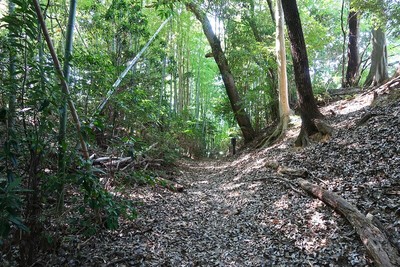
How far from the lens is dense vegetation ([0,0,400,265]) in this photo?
1.98 m

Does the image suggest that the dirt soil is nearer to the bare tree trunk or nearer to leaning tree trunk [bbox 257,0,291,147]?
leaning tree trunk [bbox 257,0,291,147]

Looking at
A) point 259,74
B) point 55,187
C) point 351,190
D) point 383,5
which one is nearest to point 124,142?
point 55,187

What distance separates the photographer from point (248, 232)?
3508 mm

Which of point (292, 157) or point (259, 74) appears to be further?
point (259, 74)

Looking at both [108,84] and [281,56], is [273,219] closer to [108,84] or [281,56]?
[108,84]

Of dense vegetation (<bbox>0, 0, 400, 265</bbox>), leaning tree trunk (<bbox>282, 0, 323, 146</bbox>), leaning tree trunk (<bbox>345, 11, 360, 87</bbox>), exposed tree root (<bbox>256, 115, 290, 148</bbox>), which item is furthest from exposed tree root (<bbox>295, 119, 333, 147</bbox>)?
leaning tree trunk (<bbox>345, 11, 360, 87</bbox>)

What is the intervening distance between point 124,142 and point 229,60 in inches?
381

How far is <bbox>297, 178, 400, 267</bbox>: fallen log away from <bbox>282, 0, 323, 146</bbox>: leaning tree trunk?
2907mm

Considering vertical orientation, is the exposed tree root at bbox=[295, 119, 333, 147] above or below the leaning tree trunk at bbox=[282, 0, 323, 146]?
below

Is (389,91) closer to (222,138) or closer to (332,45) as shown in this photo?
(332,45)

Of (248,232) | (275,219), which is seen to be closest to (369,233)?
(275,219)

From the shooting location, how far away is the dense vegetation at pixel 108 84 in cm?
198

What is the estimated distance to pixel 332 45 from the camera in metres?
15.5

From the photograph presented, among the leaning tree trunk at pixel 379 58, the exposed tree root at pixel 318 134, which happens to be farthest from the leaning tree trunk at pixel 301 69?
the leaning tree trunk at pixel 379 58
